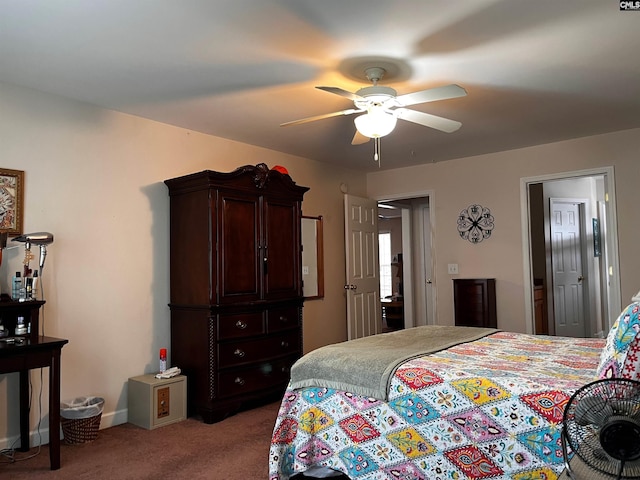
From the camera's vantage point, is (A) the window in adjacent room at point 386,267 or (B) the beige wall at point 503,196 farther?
(A) the window in adjacent room at point 386,267

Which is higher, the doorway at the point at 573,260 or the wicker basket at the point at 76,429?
the doorway at the point at 573,260

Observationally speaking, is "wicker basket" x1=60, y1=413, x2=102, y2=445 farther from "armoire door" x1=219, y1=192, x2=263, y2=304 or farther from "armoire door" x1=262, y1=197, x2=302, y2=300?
"armoire door" x1=262, y1=197, x2=302, y2=300

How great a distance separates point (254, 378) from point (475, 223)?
3138mm

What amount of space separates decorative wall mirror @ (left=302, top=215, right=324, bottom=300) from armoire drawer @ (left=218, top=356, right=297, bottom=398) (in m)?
1.18

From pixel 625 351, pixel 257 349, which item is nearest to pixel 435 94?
pixel 625 351

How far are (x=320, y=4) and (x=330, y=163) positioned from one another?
359 centimetres

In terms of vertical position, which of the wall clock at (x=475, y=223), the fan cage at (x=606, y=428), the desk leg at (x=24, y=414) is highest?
the wall clock at (x=475, y=223)

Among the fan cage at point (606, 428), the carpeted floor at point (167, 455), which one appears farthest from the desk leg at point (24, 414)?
the fan cage at point (606, 428)

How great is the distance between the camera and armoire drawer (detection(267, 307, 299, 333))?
4257mm

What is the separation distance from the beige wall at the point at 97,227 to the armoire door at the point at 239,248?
611 mm

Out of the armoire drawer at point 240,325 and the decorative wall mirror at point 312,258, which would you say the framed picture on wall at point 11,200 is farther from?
the decorative wall mirror at point 312,258

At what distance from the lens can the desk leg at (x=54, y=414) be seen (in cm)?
288

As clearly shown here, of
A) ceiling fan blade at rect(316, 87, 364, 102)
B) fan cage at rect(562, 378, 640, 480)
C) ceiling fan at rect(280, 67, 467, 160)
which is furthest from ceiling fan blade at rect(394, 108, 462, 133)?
fan cage at rect(562, 378, 640, 480)

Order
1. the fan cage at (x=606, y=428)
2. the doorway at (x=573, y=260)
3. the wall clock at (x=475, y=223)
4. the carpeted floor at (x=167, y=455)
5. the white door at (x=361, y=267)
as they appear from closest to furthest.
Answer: the fan cage at (x=606, y=428), the carpeted floor at (x=167, y=455), the wall clock at (x=475, y=223), the white door at (x=361, y=267), the doorway at (x=573, y=260)
